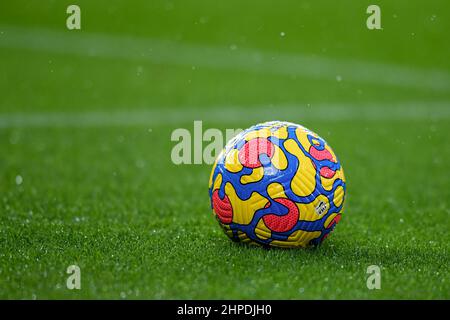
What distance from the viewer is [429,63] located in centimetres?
1873

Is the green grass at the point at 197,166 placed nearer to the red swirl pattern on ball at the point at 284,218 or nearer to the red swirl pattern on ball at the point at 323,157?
the red swirl pattern on ball at the point at 284,218

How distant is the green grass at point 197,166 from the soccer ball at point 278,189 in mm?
188

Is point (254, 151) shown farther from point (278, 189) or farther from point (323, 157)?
point (323, 157)

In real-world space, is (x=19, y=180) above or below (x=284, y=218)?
above

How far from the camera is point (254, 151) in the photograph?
5.22 metres

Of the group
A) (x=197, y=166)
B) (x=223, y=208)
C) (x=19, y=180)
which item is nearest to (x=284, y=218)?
(x=223, y=208)

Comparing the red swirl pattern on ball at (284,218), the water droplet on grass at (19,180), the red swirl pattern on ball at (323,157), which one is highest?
the red swirl pattern on ball at (323,157)

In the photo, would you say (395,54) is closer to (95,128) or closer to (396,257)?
(95,128)

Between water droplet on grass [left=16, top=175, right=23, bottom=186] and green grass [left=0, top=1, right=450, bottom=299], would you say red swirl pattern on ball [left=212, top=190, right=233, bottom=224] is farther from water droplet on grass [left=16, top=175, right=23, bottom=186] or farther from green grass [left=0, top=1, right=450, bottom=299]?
water droplet on grass [left=16, top=175, right=23, bottom=186]

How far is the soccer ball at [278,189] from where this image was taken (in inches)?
201

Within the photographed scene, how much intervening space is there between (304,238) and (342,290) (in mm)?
703

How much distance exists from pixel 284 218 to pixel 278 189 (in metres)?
0.21

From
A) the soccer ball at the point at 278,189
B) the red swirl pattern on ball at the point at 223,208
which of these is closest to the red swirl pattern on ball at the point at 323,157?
the soccer ball at the point at 278,189
